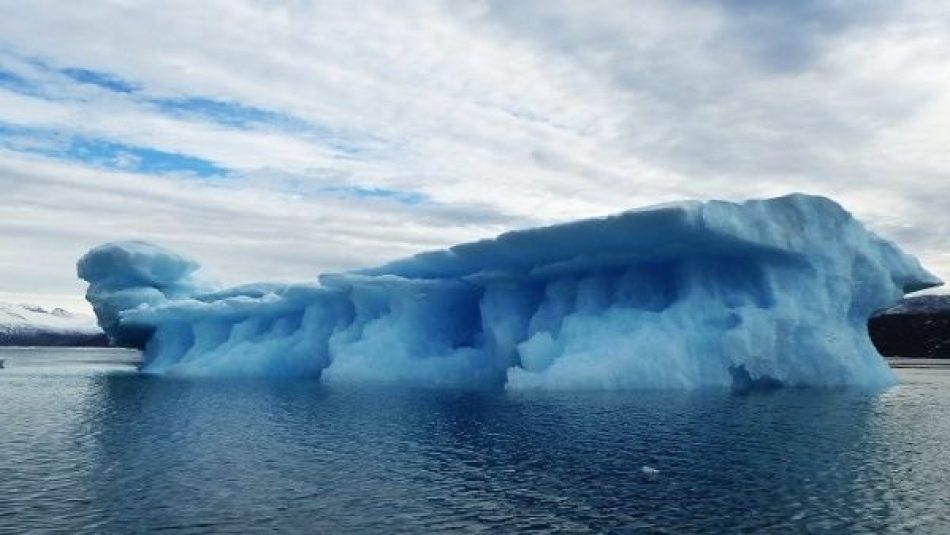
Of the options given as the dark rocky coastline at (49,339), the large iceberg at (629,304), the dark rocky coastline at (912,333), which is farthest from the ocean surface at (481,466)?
the dark rocky coastline at (49,339)

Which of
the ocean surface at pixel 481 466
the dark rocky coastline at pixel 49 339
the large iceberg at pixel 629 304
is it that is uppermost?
the dark rocky coastline at pixel 49 339

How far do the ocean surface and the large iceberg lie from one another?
11.1ft

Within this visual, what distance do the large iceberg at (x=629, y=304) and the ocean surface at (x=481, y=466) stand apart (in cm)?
337

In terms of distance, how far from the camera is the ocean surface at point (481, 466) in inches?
443

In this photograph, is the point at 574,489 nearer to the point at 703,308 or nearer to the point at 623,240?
the point at 623,240

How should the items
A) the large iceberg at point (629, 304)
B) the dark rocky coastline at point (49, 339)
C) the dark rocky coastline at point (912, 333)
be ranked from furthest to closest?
1. the dark rocky coastline at point (49, 339)
2. the dark rocky coastline at point (912, 333)
3. the large iceberg at point (629, 304)

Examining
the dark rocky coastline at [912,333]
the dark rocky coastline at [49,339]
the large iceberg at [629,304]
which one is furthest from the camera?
the dark rocky coastline at [49,339]

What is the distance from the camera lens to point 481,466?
14953mm

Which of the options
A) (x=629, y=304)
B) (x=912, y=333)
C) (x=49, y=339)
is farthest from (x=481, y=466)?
(x=49, y=339)

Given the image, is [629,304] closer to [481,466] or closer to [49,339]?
[481,466]

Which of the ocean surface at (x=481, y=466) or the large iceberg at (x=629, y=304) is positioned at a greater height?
the large iceberg at (x=629, y=304)

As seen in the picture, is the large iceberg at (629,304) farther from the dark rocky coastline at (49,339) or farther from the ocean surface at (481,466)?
the dark rocky coastline at (49,339)

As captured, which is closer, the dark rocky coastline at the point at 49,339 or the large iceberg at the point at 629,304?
the large iceberg at the point at 629,304

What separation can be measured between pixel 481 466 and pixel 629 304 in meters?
17.3
